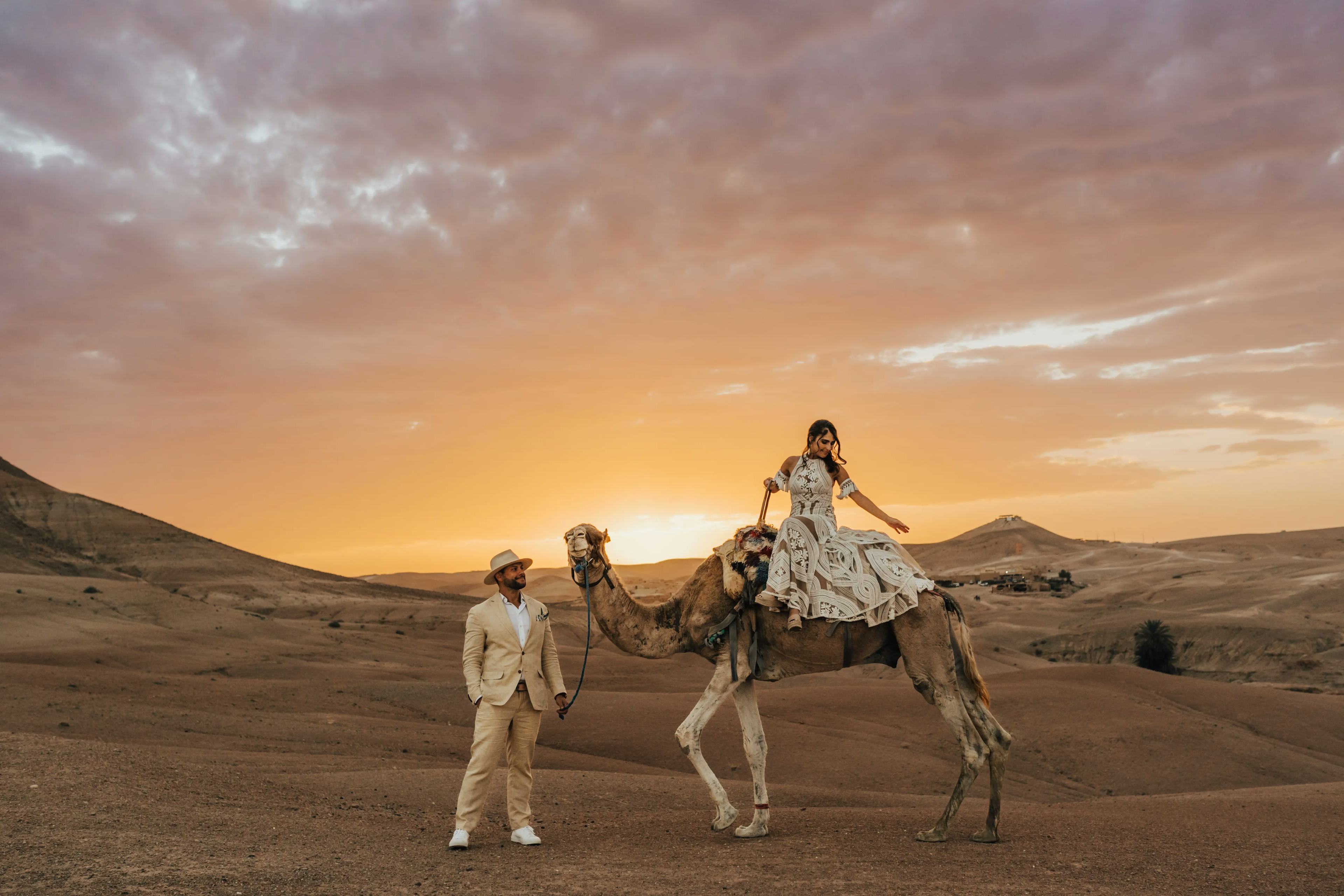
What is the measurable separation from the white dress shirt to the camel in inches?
34.8

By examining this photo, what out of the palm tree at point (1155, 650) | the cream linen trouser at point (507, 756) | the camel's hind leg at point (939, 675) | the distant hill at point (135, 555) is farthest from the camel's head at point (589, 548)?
the distant hill at point (135, 555)

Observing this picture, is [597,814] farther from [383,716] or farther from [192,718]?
[383,716]

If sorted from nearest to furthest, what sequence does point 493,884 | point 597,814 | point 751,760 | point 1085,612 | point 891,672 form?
1. point 493,884
2. point 751,760
3. point 597,814
4. point 891,672
5. point 1085,612

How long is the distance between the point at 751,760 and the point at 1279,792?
883 centimetres

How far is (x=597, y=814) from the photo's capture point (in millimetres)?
11766

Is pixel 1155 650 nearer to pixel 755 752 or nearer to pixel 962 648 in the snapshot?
pixel 962 648

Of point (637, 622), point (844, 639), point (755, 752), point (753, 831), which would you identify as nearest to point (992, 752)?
point (844, 639)

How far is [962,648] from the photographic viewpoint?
10.0m

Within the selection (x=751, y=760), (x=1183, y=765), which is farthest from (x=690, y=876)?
(x=1183, y=765)

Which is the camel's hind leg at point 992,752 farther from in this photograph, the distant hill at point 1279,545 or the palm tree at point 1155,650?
the distant hill at point 1279,545

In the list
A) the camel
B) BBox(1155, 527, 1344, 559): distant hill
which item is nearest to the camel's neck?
the camel

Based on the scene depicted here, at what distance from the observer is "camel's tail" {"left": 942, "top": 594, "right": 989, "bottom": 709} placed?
10008mm

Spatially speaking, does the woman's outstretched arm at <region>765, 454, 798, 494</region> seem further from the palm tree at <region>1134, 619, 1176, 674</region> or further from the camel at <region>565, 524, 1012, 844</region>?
the palm tree at <region>1134, 619, 1176, 674</region>

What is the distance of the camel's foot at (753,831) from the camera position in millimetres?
9789
